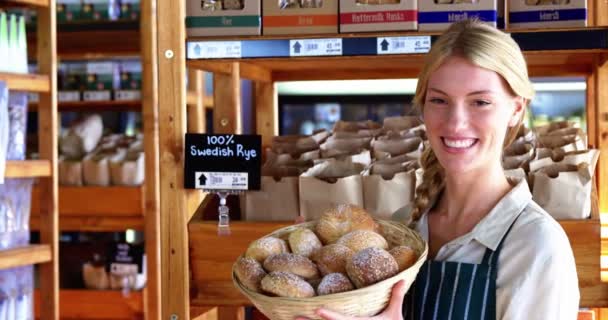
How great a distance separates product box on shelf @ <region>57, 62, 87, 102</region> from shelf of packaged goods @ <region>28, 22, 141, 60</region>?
7 cm

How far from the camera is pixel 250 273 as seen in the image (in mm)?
1358

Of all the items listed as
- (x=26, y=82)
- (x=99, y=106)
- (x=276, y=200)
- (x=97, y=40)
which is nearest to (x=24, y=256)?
(x=26, y=82)

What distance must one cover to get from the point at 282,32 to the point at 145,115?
8.02 ft

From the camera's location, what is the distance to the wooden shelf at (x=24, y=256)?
3072mm

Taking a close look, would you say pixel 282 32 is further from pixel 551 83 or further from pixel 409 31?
pixel 551 83

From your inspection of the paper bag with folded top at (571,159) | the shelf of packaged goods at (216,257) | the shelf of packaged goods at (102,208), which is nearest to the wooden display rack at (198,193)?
the shelf of packaged goods at (216,257)

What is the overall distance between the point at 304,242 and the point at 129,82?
142 inches

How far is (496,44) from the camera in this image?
144 centimetres

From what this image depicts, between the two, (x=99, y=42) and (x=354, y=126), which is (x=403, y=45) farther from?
(x=99, y=42)

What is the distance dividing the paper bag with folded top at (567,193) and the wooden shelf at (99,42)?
3323mm

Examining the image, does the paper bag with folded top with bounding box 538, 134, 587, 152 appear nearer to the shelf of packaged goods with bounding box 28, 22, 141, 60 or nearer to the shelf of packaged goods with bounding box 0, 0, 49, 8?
the shelf of packaged goods with bounding box 0, 0, 49, 8

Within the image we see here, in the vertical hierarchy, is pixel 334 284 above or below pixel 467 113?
below

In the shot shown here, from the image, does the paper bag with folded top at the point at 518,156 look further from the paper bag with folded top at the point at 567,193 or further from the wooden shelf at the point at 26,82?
the wooden shelf at the point at 26,82

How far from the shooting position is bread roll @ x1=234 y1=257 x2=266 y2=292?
135 cm
